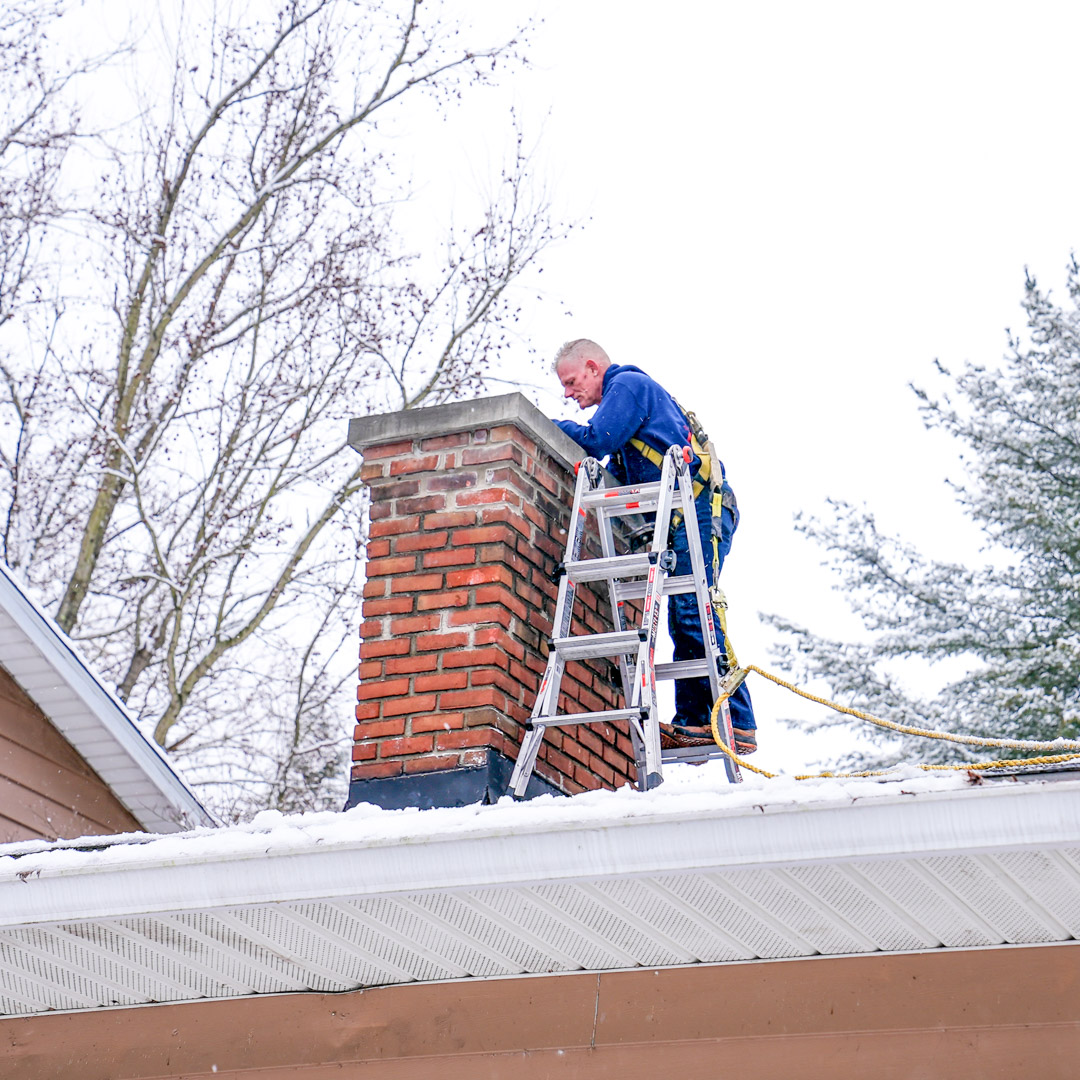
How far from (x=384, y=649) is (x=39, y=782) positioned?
10.9ft

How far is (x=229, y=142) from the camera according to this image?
15406 millimetres

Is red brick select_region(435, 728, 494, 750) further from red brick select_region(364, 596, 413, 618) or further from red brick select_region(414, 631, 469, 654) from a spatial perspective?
red brick select_region(364, 596, 413, 618)

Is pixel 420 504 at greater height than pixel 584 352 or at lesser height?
lesser

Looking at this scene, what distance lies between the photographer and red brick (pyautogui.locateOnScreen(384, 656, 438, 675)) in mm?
4855

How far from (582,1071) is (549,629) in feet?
6.47

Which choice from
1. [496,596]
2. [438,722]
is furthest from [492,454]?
[438,722]

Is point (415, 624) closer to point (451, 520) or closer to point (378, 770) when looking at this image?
point (451, 520)

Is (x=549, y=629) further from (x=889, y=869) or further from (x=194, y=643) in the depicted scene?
(x=194, y=643)

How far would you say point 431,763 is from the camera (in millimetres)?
4715

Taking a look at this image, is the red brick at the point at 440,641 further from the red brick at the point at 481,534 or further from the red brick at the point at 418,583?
the red brick at the point at 481,534

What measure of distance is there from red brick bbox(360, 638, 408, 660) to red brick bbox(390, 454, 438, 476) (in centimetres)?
65

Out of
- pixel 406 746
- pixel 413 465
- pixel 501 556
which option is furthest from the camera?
pixel 413 465

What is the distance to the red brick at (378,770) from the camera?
15.6 ft

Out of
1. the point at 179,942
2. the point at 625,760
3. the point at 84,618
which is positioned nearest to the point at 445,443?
the point at 625,760
